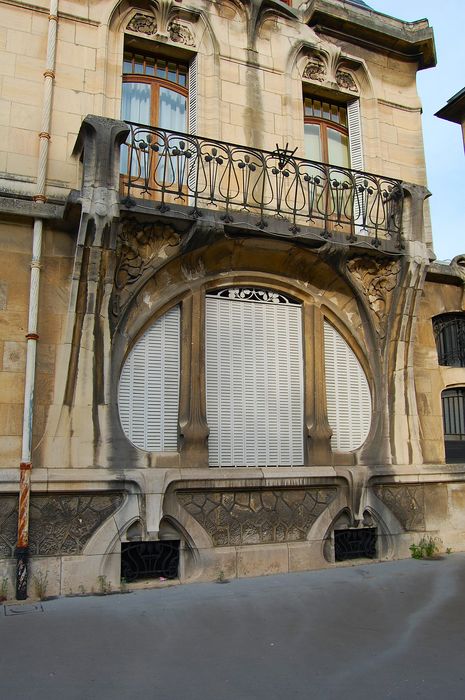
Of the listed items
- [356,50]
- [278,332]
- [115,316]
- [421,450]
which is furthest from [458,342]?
[115,316]

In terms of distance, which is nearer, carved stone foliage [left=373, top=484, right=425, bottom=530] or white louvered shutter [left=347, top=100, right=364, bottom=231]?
carved stone foliage [left=373, top=484, right=425, bottom=530]

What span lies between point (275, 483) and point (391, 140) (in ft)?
20.6

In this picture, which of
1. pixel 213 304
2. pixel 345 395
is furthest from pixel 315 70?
pixel 345 395

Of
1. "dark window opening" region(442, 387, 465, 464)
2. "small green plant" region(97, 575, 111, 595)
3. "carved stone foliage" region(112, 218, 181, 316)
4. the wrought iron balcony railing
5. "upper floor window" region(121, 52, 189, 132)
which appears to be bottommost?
"small green plant" region(97, 575, 111, 595)

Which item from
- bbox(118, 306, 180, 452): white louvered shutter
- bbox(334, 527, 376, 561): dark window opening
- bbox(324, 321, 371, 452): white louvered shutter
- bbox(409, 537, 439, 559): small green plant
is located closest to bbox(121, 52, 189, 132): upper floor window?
bbox(118, 306, 180, 452): white louvered shutter

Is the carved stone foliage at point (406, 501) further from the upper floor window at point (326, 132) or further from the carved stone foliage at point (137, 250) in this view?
the upper floor window at point (326, 132)

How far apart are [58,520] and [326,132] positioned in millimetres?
7511

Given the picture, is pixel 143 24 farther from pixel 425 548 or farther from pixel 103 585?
pixel 425 548

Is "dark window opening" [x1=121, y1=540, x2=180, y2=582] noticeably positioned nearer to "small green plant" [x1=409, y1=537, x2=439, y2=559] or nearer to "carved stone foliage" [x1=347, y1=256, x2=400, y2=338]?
"small green plant" [x1=409, y1=537, x2=439, y2=559]

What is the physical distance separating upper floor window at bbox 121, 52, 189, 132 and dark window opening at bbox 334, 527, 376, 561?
647 cm

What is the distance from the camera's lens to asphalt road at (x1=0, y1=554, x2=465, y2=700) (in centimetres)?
441

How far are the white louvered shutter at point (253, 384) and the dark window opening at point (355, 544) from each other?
130cm

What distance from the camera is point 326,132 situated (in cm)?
1046

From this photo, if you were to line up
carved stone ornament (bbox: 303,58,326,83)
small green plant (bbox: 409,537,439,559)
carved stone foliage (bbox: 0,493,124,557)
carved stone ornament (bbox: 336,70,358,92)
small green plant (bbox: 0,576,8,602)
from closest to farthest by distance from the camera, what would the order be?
1. small green plant (bbox: 0,576,8,602)
2. carved stone foliage (bbox: 0,493,124,557)
3. small green plant (bbox: 409,537,439,559)
4. carved stone ornament (bbox: 303,58,326,83)
5. carved stone ornament (bbox: 336,70,358,92)
